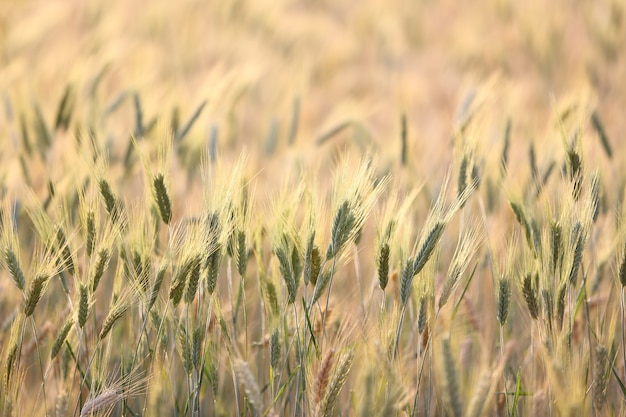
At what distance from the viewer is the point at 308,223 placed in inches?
43.4

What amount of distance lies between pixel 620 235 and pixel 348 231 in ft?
1.77

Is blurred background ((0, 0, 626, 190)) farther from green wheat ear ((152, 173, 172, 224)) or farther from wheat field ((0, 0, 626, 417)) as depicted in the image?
green wheat ear ((152, 173, 172, 224))

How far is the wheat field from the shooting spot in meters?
1.07

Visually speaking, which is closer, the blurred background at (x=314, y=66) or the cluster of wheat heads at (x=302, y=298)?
the cluster of wheat heads at (x=302, y=298)

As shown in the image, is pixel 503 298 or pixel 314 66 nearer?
pixel 503 298

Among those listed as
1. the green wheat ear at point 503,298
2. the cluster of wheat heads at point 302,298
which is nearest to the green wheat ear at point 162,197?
the cluster of wheat heads at point 302,298

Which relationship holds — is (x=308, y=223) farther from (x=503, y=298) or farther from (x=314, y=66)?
(x=314, y=66)

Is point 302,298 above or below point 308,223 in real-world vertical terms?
below

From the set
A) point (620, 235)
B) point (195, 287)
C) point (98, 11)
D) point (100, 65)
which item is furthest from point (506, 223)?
point (98, 11)

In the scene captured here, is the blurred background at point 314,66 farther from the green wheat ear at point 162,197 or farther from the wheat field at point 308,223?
the green wheat ear at point 162,197

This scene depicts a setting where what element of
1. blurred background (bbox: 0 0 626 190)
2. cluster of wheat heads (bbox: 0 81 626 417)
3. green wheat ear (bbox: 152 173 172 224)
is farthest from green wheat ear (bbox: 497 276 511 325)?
blurred background (bbox: 0 0 626 190)

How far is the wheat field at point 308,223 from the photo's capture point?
107cm

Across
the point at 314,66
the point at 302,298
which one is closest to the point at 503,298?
the point at 302,298

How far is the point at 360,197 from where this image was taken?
1.10 meters
